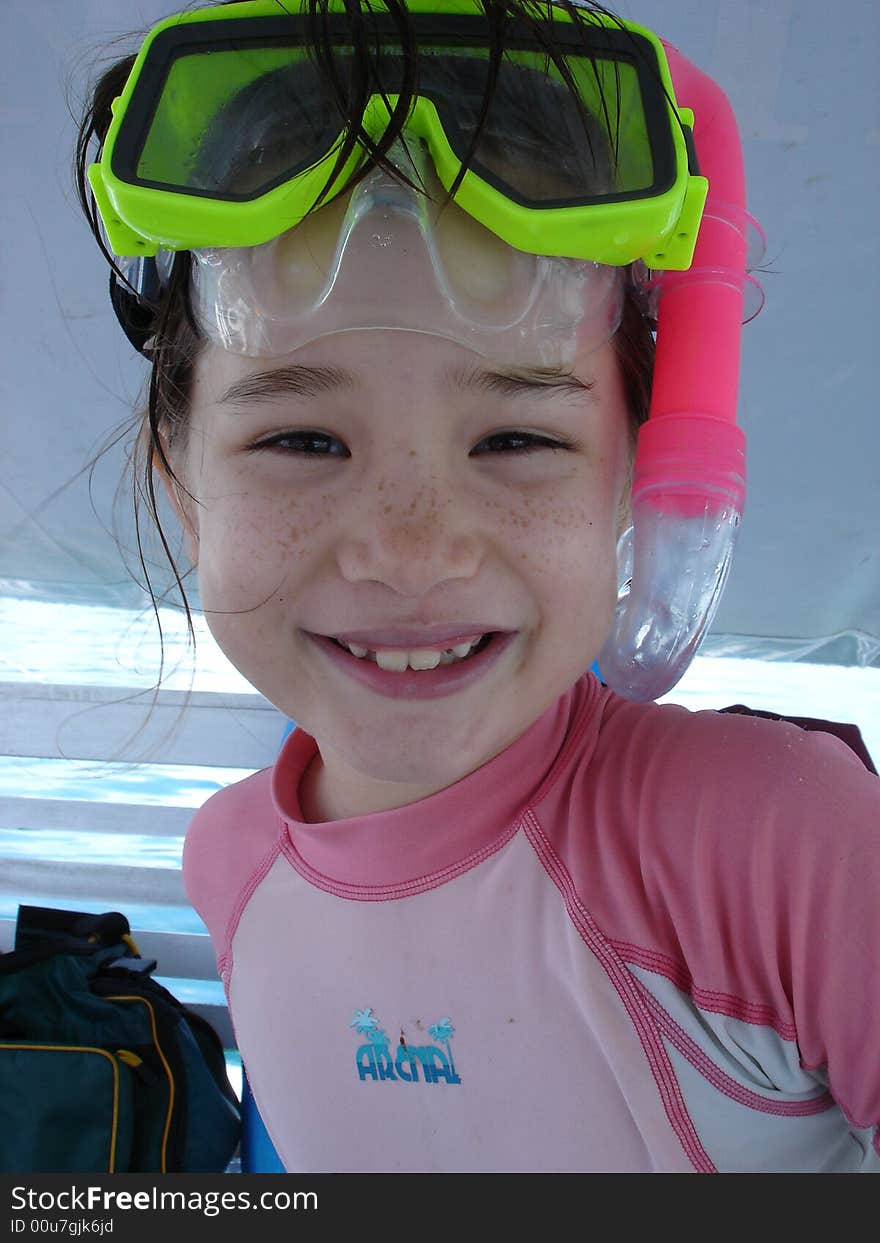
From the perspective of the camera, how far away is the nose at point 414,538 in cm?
74

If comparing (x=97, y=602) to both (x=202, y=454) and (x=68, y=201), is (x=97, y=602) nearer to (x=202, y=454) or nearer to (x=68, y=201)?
(x=68, y=201)

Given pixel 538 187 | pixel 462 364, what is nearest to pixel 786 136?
pixel 538 187

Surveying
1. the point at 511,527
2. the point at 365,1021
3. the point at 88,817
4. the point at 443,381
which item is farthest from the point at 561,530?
the point at 88,817

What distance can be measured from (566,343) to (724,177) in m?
0.20

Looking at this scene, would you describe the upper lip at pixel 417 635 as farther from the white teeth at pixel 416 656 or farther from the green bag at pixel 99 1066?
the green bag at pixel 99 1066

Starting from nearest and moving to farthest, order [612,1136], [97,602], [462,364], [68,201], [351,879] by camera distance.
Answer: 1. [462,364]
2. [612,1136]
3. [351,879]
4. [68,201]
5. [97,602]

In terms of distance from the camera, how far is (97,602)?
2236 mm

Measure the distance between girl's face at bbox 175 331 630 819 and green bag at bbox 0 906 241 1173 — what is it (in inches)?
43.2

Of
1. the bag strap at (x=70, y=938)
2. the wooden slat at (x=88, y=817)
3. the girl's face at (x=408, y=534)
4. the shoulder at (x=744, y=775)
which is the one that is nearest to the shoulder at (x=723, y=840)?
the shoulder at (x=744, y=775)

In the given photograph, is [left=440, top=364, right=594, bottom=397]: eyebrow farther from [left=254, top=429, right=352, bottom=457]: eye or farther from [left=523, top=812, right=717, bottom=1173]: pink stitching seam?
[left=523, top=812, right=717, bottom=1173]: pink stitching seam

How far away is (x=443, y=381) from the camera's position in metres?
0.74

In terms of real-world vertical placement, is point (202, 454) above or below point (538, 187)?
below

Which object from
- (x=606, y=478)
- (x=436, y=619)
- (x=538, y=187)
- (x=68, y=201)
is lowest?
(x=436, y=619)

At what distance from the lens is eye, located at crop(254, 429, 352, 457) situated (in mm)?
790
